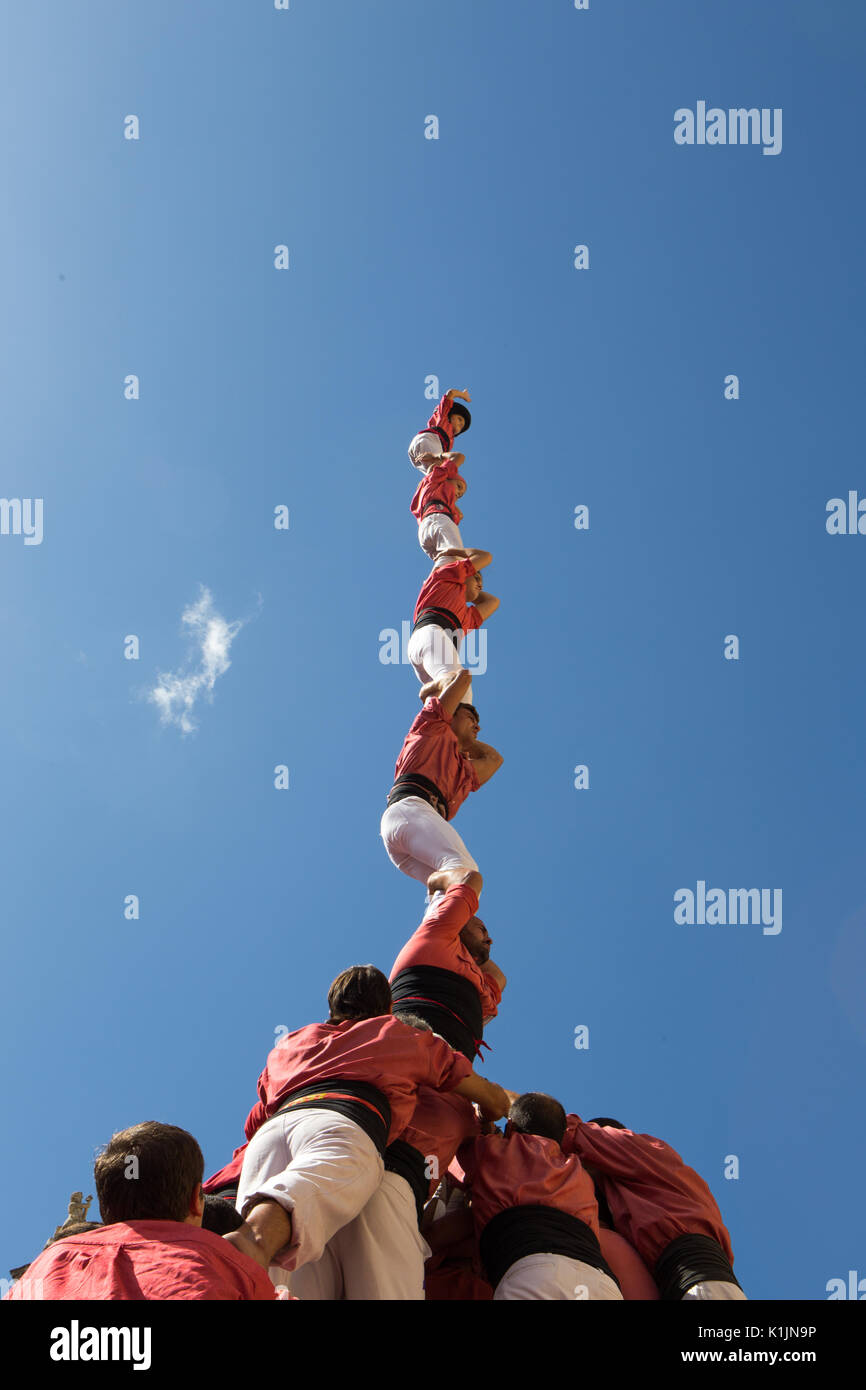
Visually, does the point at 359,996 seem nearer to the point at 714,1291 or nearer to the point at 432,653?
the point at 714,1291

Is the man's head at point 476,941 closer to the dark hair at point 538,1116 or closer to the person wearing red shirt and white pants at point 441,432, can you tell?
the dark hair at point 538,1116

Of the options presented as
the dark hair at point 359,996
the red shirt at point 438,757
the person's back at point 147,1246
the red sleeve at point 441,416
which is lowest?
the person's back at point 147,1246

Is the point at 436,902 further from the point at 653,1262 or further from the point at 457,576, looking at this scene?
the point at 457,576

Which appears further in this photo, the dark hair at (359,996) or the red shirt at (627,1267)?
the dark hair at (359,996)

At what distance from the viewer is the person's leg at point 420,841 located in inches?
229

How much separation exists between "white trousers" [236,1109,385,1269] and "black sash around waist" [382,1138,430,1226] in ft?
0.69

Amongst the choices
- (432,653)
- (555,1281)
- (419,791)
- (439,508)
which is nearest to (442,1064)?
(555,1281)

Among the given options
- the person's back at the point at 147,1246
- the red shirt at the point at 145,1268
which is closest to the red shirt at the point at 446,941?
the person's back at the point at 147,1246

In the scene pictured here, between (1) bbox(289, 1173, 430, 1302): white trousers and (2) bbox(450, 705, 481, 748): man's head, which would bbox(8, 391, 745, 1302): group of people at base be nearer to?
(1) bbox(289, 1173, 430, 1302): white trousers

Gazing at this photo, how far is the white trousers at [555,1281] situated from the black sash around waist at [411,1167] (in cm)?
44

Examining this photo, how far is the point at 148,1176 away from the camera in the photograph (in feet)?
7.46

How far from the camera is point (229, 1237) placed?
2.54m
